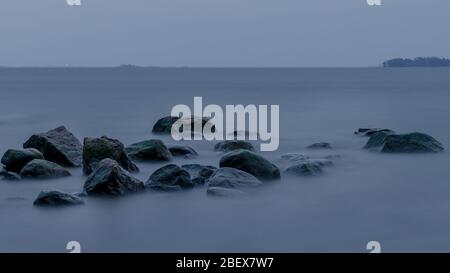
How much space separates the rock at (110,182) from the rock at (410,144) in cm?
612

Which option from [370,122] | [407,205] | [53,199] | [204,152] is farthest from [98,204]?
[370,122]

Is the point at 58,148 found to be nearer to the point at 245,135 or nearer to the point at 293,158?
the point at 293,158

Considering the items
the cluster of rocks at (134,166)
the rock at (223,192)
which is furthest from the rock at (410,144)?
the rock at (223,192)

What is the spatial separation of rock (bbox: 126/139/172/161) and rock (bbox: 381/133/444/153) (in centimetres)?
446

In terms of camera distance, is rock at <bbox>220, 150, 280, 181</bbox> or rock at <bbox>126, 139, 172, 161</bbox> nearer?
rock at <bbox>220, 150, 280, 181</bbox>

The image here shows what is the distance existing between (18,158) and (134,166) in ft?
6.13

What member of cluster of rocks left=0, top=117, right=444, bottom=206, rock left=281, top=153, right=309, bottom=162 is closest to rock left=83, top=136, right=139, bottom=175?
cluster of rocks left=0, top=117, right=444, bottom=206

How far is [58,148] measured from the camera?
38.9ft

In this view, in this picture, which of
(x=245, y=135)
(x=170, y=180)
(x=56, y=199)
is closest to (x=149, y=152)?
(x=170, y=180)

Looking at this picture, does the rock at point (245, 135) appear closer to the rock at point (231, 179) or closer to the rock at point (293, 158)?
the rock at point (293, 158)

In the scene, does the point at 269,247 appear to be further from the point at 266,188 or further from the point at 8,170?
the point at 8,170

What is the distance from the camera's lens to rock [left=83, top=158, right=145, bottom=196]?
30.6 ft

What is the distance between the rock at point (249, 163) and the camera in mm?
10352

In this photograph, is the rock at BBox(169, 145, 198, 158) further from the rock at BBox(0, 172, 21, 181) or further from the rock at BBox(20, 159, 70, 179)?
the rock at BBox(0, 172, 21, 181)
